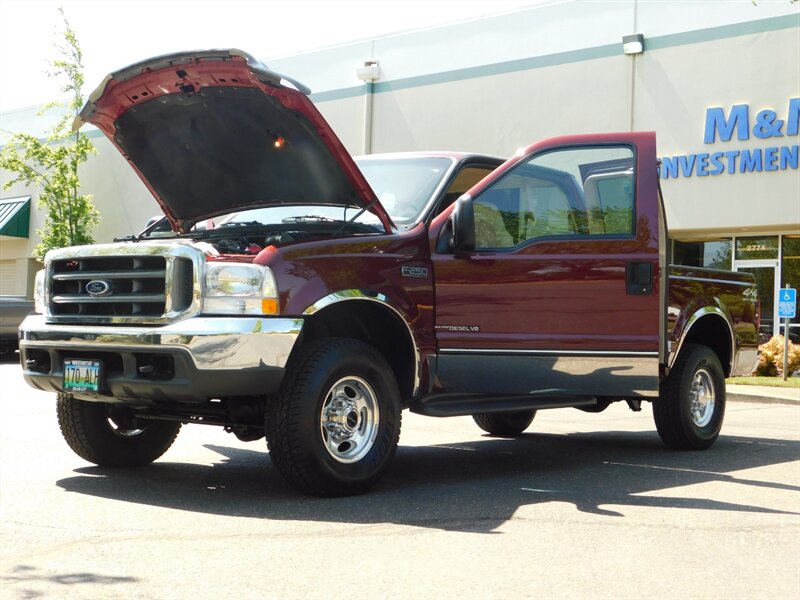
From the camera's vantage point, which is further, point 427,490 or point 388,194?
point 388,194

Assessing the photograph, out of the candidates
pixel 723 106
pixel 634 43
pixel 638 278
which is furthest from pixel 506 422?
pixel 634 43

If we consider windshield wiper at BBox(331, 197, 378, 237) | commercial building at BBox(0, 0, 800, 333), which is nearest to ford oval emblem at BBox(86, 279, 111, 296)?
windshield wiper at BBox(331, 197, 378, 237)

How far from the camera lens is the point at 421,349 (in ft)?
21.4

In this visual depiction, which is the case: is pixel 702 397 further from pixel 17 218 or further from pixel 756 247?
pixel 17 218

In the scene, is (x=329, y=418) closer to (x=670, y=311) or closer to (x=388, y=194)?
(x=388, y=194)

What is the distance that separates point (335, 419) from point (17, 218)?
3570cm

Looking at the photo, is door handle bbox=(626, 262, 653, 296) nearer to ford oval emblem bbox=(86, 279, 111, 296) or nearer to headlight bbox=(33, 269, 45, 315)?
ford oval emblem bbox=(86, 279, 111, 296)

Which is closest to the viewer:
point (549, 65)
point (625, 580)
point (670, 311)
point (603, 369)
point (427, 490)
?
point (625, 580)

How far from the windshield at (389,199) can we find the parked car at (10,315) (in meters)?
14.7

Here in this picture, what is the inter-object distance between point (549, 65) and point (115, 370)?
20998mm

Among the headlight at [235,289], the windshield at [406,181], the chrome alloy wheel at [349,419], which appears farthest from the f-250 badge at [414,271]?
the headlight at [235,289]

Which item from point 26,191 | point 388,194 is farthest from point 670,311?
point 26,191

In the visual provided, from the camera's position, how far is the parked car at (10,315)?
20.8m

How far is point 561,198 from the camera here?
23.5ft
